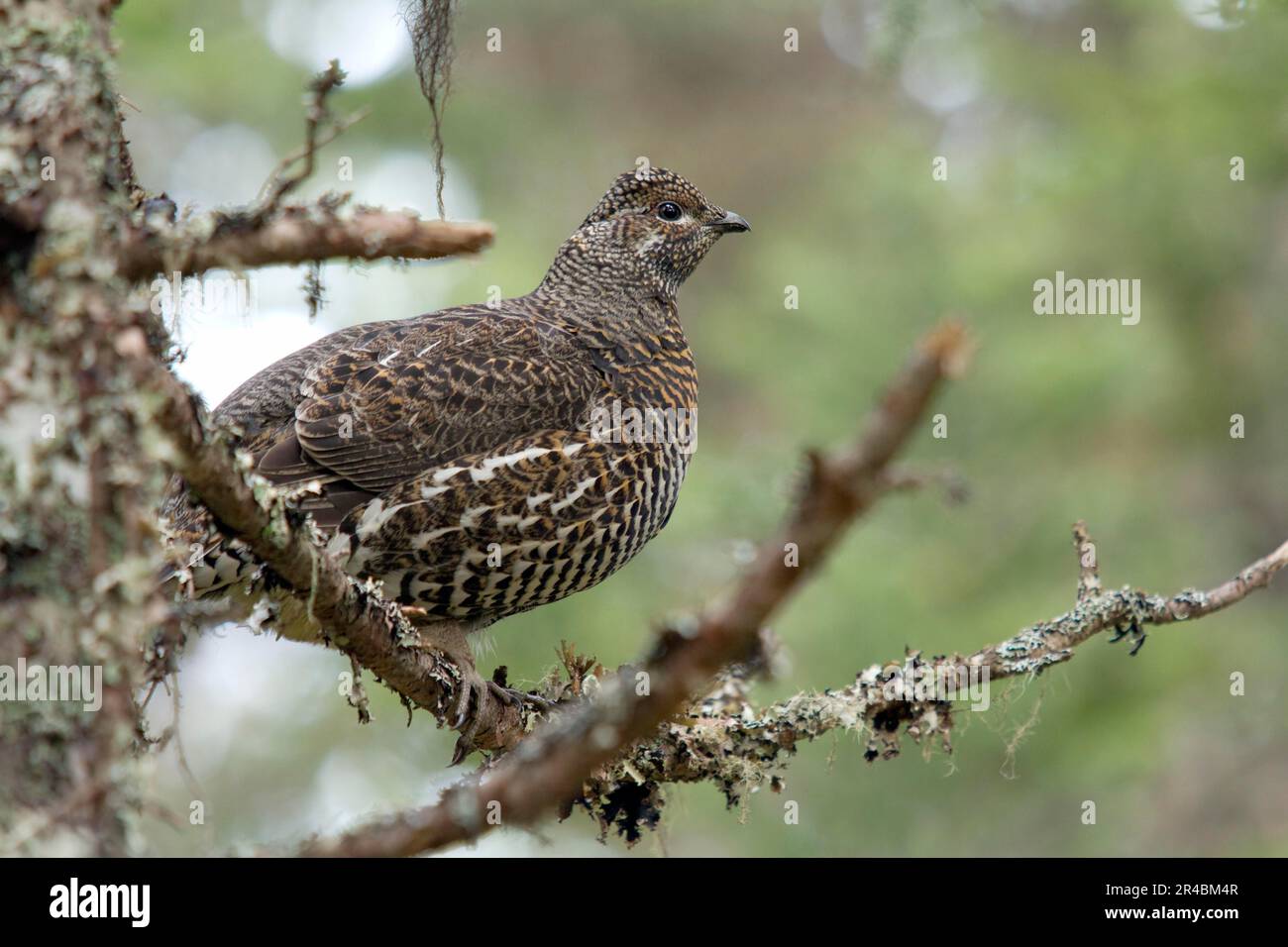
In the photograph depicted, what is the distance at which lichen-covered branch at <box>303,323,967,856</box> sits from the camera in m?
1.88

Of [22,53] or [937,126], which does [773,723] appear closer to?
[22,53]

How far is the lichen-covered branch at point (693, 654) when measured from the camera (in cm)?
188

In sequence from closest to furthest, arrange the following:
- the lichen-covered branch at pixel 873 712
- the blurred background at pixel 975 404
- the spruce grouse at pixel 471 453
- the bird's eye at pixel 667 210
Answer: the lichen-covered branch at pixel 873 712, the spruce grouse at pixel 471 453, the bird's eye at pixel 667 210, the blurred background at pixel 975 404

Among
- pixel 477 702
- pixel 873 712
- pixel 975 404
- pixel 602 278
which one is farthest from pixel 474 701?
pixel 975 404

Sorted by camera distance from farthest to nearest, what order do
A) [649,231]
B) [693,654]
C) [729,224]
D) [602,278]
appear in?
[729,224]
[649,231]
[602,278]
[693,654]

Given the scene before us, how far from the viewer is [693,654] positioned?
2.08 meters

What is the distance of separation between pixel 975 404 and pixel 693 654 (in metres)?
10.4

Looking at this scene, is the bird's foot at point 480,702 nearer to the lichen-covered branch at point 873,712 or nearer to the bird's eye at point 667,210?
the lichen-covered branch at point 873,712

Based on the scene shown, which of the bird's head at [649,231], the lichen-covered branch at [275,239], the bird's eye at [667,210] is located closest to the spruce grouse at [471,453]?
the bird's head at [649,231]

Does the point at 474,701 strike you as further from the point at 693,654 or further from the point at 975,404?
the point at 975,404

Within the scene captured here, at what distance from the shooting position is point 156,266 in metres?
2.45

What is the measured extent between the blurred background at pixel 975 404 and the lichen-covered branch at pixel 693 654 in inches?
288

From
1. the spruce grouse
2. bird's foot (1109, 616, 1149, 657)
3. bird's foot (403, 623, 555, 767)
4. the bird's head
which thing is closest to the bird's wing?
the spruce grouse
